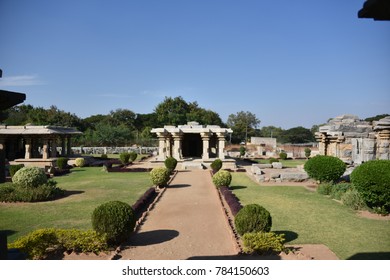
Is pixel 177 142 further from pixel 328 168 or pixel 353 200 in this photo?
pixel 353 200

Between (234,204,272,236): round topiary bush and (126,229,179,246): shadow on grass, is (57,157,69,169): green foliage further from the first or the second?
(234,204,272,236): round topiary bush

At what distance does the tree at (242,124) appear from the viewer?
78000 mm

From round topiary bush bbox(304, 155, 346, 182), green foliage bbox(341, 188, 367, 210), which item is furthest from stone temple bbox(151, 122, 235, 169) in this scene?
green foliage bbox(341, 188, 367, 210)

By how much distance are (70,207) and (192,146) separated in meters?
25.4

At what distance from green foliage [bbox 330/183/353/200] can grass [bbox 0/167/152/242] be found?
9.73m

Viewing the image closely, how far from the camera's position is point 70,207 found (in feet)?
42.4

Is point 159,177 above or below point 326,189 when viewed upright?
above

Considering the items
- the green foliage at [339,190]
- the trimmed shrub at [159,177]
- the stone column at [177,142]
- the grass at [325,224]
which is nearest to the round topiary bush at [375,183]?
the grass at [325,224]

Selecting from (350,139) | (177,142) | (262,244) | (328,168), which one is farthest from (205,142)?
(262,244)

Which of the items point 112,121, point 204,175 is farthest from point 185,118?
point 204,175

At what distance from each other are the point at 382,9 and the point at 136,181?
18880 mm

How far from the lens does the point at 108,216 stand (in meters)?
8.15

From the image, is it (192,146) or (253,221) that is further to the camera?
(192,146)

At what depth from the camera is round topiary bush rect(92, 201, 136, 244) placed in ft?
26.4
